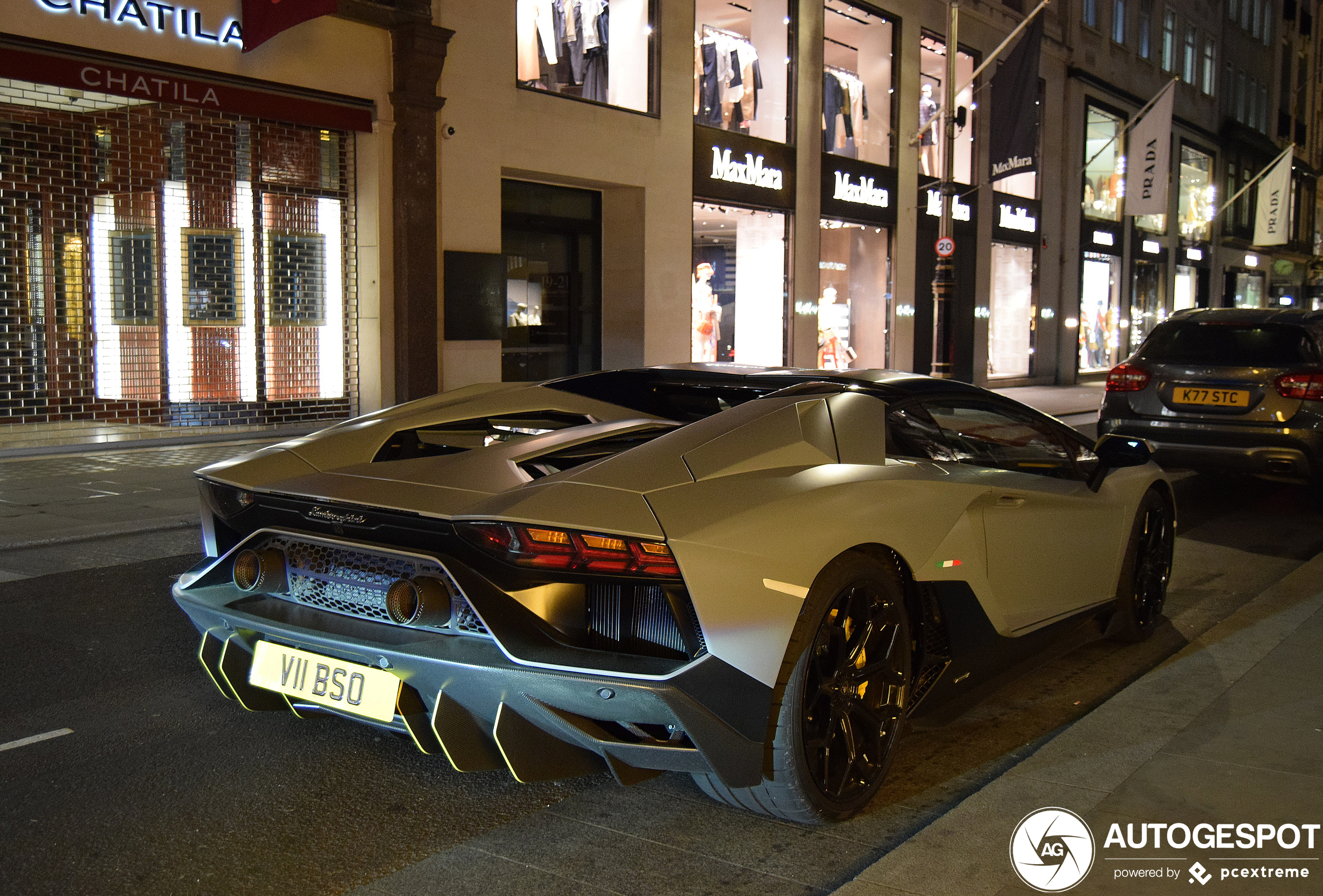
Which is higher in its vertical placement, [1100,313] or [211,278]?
[1100,313]

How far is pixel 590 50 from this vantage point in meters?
17.4

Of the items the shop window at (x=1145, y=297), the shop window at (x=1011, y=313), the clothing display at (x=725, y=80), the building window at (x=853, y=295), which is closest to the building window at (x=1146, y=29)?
the shop window at (x=1145, y=297)

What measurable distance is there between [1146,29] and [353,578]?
38.9m

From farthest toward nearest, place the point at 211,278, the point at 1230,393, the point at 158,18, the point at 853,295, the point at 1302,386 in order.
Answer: the point at 853,295 → the point at 211,278 → the point at 158,18 → the point at 1230,393 → the point at 1302,386

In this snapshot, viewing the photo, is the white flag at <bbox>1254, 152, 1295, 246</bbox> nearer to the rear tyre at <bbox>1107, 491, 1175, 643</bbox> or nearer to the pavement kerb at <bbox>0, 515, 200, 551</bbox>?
the rear tyre at <bbox>1107, 491, 1175, 643</bbox>

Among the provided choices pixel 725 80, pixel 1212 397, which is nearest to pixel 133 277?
pixel 725 80

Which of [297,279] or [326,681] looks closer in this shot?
[326,681]

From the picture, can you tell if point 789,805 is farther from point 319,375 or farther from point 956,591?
point 319,375

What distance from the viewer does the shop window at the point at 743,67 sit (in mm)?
19500

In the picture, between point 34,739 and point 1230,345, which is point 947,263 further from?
point 34,739

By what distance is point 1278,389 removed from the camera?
9180 millimetres

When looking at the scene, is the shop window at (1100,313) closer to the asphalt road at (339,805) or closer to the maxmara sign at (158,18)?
the maxmara sign at (158,18)

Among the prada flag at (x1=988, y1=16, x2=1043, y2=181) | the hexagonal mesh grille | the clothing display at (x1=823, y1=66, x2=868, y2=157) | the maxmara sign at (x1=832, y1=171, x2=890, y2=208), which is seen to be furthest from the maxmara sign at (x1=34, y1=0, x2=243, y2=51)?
the prada flag at (x1=988, y1=16, x2=1043, y2=181)

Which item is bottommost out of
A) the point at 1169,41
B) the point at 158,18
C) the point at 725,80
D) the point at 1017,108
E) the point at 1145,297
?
the point at 1145,297
